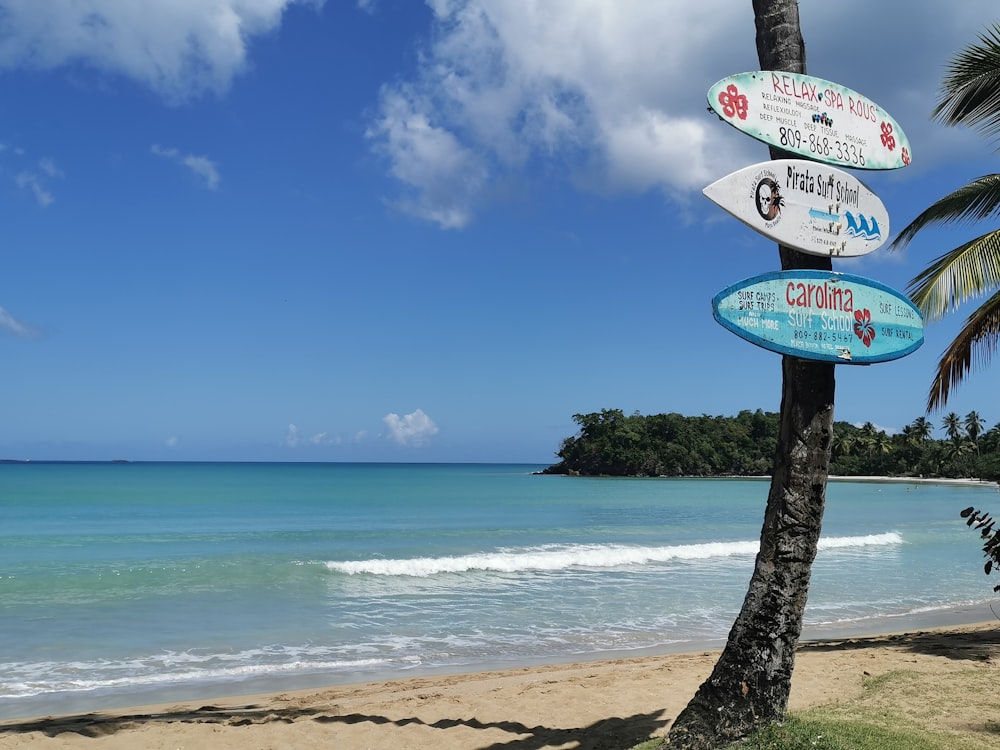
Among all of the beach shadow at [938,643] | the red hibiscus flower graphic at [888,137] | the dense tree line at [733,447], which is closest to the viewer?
the red hibiscus flower graphic at [888,137]

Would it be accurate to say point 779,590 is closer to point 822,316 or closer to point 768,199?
point 822,316

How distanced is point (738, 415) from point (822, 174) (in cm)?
12479

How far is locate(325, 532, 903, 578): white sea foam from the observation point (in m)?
18.0

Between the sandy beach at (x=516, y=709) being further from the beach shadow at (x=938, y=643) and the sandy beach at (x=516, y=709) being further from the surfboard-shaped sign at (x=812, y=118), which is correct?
the surfboard-shaped sign at (x=812, y=118)

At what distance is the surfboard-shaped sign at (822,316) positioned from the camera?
13.4 feet

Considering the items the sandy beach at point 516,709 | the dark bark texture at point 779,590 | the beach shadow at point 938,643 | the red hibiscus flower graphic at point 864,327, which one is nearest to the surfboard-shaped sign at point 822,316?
the red hibiscus flower graphic at point 864,327

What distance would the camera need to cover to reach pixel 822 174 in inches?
173

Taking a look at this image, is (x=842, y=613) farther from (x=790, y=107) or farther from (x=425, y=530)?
(x=425, y=530)

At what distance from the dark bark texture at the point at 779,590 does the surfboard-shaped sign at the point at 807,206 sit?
74 cm

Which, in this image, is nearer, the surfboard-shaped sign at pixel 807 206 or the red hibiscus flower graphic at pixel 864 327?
the surfboard-shaped sign at pixel 807 206

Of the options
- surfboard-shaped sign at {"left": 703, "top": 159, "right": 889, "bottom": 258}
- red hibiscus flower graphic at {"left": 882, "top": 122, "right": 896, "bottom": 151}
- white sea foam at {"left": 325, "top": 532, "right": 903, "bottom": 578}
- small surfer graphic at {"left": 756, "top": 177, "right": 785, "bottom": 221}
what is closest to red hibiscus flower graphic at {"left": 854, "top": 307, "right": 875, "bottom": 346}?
surfboard-shaped sign at {"left": 703, "top": 159, "right": 889, "bottom": 258}

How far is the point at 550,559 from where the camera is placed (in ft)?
64.2

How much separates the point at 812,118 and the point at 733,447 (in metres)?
115

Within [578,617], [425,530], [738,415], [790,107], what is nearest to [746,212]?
[790,107]
